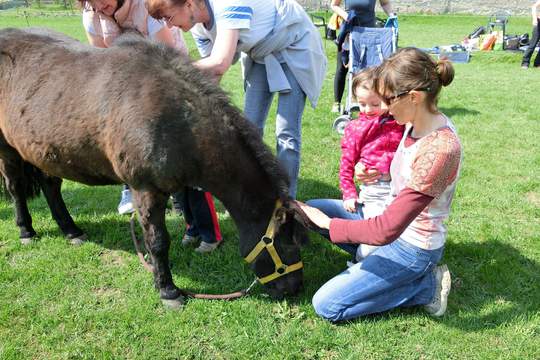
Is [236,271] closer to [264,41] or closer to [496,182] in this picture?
[264,41]

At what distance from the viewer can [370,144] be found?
345cm

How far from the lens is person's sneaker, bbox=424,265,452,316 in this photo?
302 cm

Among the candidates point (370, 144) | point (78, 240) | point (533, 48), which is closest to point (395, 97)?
point (370, 144)

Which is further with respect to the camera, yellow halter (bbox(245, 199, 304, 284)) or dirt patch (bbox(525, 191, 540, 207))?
dirt patch (bbox(525, 191, 540, 207))

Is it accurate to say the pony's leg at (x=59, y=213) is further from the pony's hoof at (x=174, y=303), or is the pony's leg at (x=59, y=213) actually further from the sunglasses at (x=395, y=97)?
the sunglasses at (x=395, y=97)

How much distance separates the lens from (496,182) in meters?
5.21

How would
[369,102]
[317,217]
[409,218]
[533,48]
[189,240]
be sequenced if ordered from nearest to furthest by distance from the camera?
[409,218]
[317,217]
[369,102]
[189,240]
[533,48]

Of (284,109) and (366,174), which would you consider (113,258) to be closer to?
(284,109)

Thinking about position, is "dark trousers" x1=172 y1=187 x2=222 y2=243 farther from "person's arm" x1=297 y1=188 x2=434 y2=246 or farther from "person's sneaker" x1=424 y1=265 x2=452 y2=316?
"person's sneaker" x1=424 y1=265 x2=452 y2=316

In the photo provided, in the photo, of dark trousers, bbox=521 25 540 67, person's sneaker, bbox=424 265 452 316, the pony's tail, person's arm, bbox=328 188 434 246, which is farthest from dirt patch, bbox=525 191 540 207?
dark trousers, bbox=521 25 540 67

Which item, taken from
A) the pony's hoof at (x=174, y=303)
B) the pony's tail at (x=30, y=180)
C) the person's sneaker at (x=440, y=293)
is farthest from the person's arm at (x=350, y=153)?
the pony's tail at (x=30, y=180)

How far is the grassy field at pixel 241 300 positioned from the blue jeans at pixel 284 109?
34.5 inches

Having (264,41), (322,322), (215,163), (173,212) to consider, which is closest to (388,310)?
(322,322)

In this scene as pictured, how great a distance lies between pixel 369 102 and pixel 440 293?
1.46m
